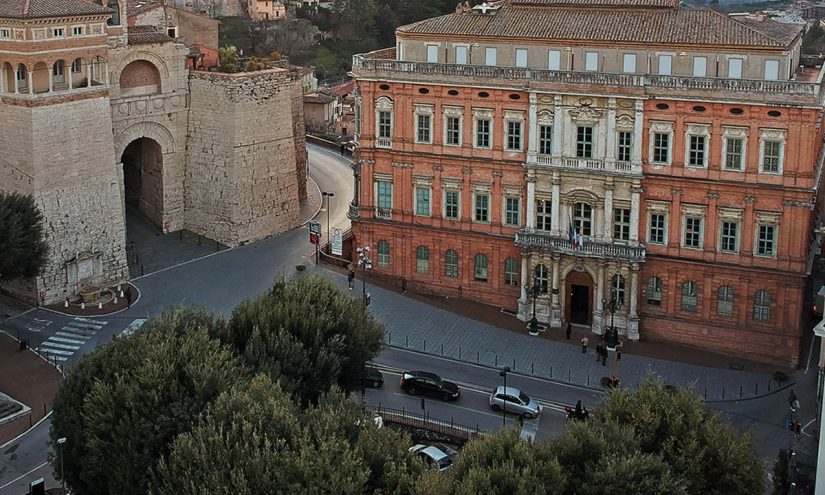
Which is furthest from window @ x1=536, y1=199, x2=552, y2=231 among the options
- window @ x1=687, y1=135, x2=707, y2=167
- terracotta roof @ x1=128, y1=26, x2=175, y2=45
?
terracotta roof @ x1=128, y1=26, x2=175, y2=45

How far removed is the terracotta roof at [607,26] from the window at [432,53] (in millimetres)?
823

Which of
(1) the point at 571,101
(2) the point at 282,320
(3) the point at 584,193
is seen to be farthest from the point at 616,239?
(2) the point at 282,320

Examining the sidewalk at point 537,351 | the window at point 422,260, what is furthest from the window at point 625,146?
the window at point 422,260

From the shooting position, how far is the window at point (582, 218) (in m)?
54.4

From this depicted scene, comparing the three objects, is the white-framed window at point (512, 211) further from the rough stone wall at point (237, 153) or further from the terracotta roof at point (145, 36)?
the terracotta roof at point (145, 36)

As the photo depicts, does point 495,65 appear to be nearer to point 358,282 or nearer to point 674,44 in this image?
point 674,44

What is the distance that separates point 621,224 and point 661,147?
14.5 feet

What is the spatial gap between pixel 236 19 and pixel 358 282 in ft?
234

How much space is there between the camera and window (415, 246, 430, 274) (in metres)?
59.2

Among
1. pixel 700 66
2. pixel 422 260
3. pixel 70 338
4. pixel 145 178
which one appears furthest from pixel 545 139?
pixel 145 178

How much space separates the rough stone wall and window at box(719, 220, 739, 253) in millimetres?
30479

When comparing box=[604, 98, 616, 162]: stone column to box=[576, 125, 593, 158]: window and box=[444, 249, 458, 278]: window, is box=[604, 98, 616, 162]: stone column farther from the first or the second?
box=[444, 249, 458, 278]: window

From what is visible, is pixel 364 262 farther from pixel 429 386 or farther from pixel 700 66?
pixel 700 66

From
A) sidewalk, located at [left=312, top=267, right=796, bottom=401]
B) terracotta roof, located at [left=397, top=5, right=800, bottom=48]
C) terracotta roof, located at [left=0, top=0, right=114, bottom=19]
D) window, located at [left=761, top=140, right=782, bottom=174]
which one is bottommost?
sidewalk, located at [left=312, top=267, right=796, bottom=401]
